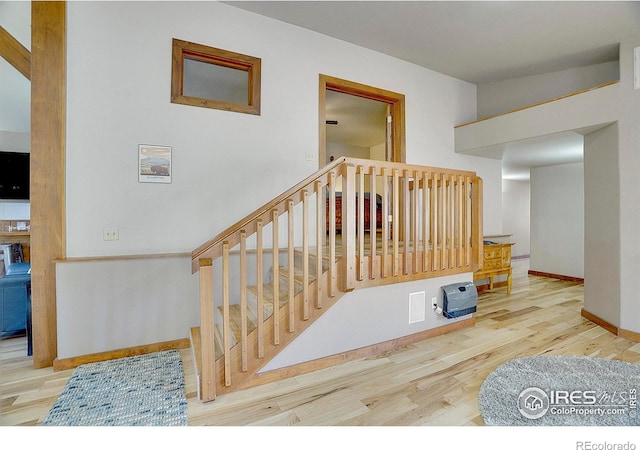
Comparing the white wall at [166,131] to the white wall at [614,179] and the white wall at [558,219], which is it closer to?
the white wall at [614,179]

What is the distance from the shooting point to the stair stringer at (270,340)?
203 cm

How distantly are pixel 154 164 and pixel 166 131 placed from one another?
33cm

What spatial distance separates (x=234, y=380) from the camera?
2035 millimetres

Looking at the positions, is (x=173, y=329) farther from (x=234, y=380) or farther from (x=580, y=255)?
(x=580, y=255)

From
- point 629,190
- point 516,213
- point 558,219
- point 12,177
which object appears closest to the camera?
point 629,190

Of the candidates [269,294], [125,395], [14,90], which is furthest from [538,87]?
[14,90]

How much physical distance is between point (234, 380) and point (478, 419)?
1557 millimetres

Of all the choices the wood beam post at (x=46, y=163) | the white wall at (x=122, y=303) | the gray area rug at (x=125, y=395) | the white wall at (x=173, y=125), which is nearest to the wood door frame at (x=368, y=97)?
the white wall at (x=173, y=125)

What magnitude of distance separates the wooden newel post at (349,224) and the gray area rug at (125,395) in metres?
1.42

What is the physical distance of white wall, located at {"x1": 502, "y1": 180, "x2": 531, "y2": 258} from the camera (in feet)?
27.0

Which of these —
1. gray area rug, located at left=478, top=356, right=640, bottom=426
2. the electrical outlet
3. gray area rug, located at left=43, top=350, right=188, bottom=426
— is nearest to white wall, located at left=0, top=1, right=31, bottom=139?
the electrical outlet

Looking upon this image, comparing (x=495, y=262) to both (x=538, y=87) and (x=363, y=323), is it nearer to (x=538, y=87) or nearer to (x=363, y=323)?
(x=538, y=87)

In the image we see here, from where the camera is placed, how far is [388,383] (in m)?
2.12

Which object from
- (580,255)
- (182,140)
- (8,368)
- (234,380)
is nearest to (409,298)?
(234,380)
